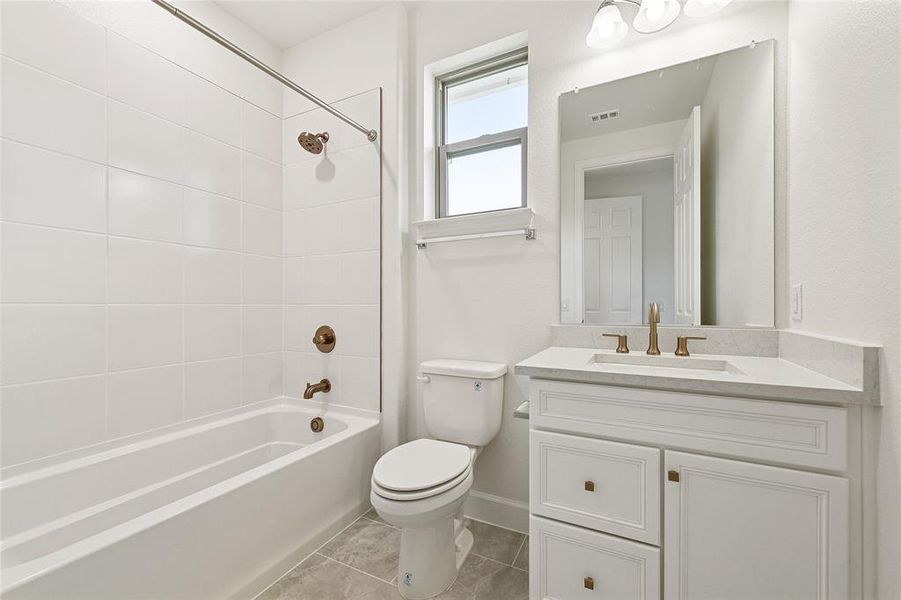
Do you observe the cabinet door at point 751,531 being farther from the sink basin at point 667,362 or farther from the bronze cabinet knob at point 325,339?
the bronze cabinet knob at point 325,339

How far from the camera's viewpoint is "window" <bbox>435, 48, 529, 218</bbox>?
1.91 metres

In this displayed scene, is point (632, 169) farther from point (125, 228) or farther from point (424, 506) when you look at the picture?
point (125, 228)

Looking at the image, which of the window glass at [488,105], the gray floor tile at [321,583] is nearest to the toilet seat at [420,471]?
the gray floor tile at [321,583]

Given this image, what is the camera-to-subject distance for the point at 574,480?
1110mm

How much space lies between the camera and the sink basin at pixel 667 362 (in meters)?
1.29

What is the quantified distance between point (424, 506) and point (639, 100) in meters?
1.76

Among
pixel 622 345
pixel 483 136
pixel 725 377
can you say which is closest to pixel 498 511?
pixel 622 345

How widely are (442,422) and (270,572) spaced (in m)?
0.85

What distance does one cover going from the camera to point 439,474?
131cm

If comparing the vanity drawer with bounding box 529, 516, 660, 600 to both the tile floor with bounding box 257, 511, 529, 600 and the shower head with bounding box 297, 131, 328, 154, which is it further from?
the shower head with bounding box 297, 131, 328, 154

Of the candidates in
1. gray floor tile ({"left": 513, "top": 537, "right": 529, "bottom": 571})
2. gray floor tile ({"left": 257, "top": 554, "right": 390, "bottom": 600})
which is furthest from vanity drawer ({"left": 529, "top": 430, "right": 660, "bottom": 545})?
gray floor tile ({"left": 257, "top": 554, "right": 390, "bottom": 600})

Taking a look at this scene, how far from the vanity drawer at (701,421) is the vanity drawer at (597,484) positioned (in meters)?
0.04

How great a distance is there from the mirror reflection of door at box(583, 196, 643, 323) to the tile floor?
3.47 feet

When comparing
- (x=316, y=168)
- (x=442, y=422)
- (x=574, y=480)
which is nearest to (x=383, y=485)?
(x=442, y=422)
